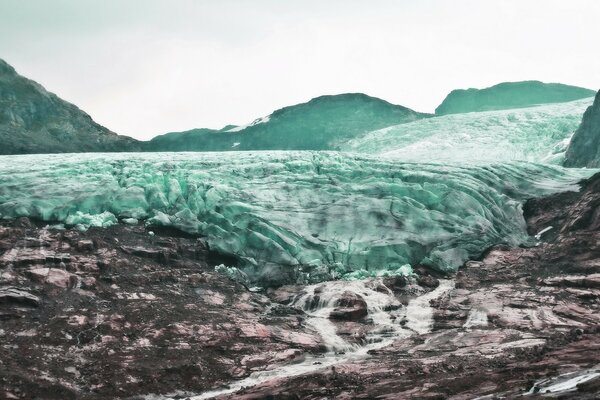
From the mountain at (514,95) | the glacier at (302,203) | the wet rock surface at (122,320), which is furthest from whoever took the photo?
the mountain at (514,95)

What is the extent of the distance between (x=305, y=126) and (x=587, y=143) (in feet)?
151

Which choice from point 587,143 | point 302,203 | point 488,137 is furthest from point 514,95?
point 302,203

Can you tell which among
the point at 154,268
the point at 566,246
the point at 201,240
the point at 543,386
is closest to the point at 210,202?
the point at 201,240

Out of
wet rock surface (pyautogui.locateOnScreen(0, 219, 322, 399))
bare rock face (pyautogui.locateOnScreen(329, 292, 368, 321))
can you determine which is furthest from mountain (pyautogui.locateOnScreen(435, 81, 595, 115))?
wet rock surface (pyautogui.locateOnScreen(0, 219, 322, 399))

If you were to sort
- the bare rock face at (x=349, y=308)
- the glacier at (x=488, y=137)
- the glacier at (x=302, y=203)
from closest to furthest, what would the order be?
the bare rock face at (x=349, y=308) → the glacier at (x=302, y=203) → the glacier at (x=488, y=137)

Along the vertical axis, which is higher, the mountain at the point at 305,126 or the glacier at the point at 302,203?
the mountain at the point at 305,126

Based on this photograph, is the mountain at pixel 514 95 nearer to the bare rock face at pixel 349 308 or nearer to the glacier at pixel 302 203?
the glacier at pixel 302 203

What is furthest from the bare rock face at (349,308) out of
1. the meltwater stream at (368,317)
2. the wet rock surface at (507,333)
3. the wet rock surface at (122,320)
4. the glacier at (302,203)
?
the glacier at (302,203)

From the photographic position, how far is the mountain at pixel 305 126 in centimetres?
10806

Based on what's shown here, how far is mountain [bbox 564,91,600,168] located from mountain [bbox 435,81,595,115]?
41018 millimetres

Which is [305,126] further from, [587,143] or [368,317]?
[368,317]

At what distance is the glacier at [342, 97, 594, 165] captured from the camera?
8188 cm

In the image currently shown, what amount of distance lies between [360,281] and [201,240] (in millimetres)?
13220

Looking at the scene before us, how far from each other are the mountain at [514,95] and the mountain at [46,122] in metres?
58.5
